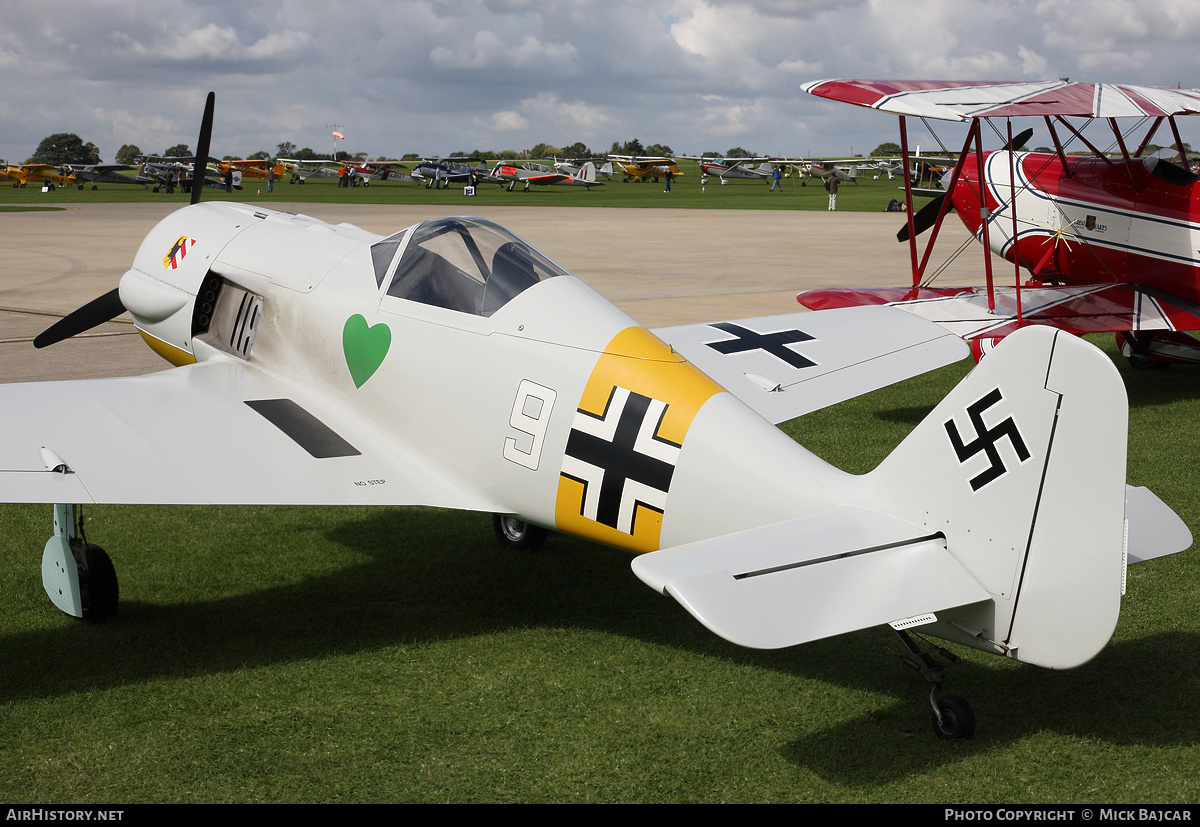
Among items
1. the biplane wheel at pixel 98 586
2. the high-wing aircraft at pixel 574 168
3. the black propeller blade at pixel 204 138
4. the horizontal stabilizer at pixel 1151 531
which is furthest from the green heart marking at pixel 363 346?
the high-wing aircraft at pixel 574 168

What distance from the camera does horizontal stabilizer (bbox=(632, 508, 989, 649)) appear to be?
10.6 feet

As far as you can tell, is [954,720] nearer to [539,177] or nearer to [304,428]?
[304,428]

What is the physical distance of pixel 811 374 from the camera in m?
6.82

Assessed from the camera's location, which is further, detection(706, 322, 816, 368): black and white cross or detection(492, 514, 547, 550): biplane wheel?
detection(706, 322, 816, 368): black and white cross

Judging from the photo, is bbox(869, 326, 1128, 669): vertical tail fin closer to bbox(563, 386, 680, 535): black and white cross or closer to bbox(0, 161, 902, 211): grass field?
bbox(563, 386, 680, 535): black and white cross

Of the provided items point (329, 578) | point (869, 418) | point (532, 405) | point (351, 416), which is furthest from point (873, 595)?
point (869, 418)

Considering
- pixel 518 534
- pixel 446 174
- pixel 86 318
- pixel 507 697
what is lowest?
pixel 507 697

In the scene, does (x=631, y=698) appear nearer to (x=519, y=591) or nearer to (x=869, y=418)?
(x=519, y=591)

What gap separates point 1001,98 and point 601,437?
633 centimetres

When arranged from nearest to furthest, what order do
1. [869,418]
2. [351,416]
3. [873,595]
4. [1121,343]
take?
[873,595], [351,416], [869,418], [1121,343]

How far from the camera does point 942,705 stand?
4.16 metres

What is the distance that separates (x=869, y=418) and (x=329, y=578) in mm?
5872

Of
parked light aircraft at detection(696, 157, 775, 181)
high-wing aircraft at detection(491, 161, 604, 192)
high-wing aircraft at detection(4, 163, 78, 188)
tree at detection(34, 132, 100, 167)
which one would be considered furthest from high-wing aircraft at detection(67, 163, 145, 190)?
tree at detection(34, 132, 100, 167)

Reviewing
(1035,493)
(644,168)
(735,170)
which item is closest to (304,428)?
(1035,493)
